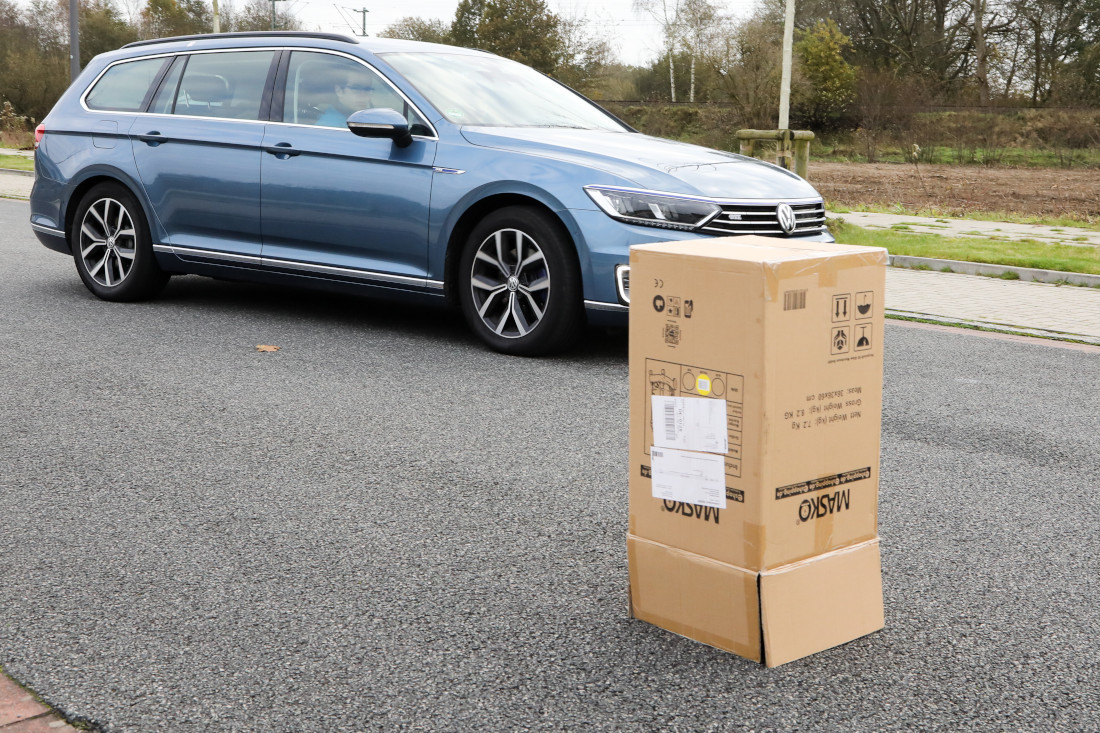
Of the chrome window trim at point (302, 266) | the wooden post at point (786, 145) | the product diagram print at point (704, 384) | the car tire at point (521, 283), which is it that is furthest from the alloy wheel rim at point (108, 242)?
the wooden post at point (786, 145)

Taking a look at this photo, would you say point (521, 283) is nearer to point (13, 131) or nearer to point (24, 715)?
point (24, 715)

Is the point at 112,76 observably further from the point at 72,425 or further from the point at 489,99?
the point at 72,425

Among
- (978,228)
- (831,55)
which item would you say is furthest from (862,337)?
(831,55)

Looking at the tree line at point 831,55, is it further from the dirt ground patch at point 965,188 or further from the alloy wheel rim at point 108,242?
the alloy wheel rim at point 108,242

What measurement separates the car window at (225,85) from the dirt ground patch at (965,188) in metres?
13.1

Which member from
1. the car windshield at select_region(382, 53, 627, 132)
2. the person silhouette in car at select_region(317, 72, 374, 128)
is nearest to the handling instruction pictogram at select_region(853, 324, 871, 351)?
the car windshield at select_region(382, 53, 627, 132)

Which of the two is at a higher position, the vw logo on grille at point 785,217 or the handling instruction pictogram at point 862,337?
the vw logo on grille at point 785,217

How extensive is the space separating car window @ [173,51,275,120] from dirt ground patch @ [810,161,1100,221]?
13.1 meters

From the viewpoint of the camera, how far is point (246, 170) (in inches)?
283

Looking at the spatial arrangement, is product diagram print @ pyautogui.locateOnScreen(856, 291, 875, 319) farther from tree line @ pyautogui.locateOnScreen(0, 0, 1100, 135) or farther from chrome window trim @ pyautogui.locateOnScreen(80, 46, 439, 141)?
tree line @ pyautogui.locateOnScreen(0, 0, 1100, 135)

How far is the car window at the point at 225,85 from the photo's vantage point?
7398mm

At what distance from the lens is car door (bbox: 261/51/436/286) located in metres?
6.64

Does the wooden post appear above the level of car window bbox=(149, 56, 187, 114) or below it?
→ below

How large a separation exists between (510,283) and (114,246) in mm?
3158
